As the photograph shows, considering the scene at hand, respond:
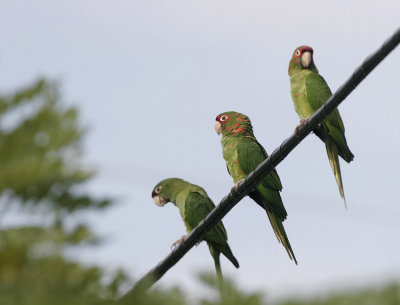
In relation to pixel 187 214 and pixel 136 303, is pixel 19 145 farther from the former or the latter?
pixel 187 214

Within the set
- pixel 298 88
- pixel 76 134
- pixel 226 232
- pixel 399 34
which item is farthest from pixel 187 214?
pixel 76 134

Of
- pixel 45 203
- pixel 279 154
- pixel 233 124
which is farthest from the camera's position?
pixel 233 124

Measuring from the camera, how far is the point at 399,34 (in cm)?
392

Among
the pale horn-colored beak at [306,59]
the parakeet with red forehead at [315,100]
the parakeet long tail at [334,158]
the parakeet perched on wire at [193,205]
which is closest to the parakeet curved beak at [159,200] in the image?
the parakeet perched on wire at [193,205]

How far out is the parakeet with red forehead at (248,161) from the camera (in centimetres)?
604

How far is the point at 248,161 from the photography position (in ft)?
20.4

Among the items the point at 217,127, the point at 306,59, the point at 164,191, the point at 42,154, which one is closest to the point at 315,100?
the point at 306,59

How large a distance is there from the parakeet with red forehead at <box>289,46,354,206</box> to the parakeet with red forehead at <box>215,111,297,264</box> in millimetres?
627

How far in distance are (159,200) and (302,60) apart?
2257 millimetres

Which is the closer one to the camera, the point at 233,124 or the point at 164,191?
the point at 233,124

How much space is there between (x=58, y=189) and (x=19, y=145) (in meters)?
0.14

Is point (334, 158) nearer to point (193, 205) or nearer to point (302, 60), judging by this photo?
point (302, 60)

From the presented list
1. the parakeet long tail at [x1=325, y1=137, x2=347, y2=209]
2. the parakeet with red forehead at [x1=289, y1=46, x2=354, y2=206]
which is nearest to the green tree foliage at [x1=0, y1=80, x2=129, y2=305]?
the parakeet with red forehead at [x1=289, y1=46, x2=354, y2=206]

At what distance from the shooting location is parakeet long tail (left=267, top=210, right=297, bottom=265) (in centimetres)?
584
